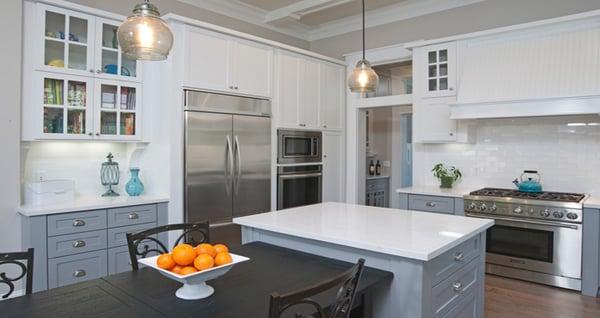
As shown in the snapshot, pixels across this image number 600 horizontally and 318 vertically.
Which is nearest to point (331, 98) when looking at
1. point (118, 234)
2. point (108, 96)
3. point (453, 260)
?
point (108, 96)

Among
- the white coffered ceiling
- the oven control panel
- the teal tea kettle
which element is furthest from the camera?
the white coffered ceiling

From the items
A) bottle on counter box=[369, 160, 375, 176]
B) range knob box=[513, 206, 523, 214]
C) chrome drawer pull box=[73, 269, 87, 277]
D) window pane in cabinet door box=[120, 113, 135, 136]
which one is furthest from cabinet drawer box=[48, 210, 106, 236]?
bottle on counter box=[369, 160, 375, 176]

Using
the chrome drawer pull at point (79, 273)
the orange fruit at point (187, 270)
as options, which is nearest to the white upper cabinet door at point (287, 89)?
the chrome drawer pull at point (79, 273)

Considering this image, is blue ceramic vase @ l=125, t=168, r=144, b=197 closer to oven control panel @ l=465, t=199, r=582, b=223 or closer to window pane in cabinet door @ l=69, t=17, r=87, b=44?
window pane in cabinet door @ l=69, t=17, r=87, b=44

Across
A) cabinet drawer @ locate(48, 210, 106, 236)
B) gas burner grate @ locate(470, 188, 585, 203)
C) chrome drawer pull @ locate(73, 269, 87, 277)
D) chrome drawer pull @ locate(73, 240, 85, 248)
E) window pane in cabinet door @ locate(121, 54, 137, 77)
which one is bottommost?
chrome drawer pull @ locate(73, 269, 87, 277)

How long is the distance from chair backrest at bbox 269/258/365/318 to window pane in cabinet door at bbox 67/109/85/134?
284 centimetres

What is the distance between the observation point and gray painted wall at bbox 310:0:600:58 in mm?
3977

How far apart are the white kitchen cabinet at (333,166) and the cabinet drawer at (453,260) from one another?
2882 mm

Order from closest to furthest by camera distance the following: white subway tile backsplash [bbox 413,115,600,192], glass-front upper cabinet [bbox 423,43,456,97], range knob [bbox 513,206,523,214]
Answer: range knob [bbox 513,206,523,214]
white subway tile backsplash [bbox 413,115,600,192]
glass-front upper cabinet [bbox 423,43,456,97]

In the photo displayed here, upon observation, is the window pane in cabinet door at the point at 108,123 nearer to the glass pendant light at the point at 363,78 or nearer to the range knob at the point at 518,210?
the glass pendant light at the point at 363,78

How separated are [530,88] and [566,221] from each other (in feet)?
4.10

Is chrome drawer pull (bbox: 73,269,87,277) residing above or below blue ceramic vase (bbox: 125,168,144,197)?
below

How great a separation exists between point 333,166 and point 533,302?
2690mm

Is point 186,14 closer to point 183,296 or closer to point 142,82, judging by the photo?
point 142,82
